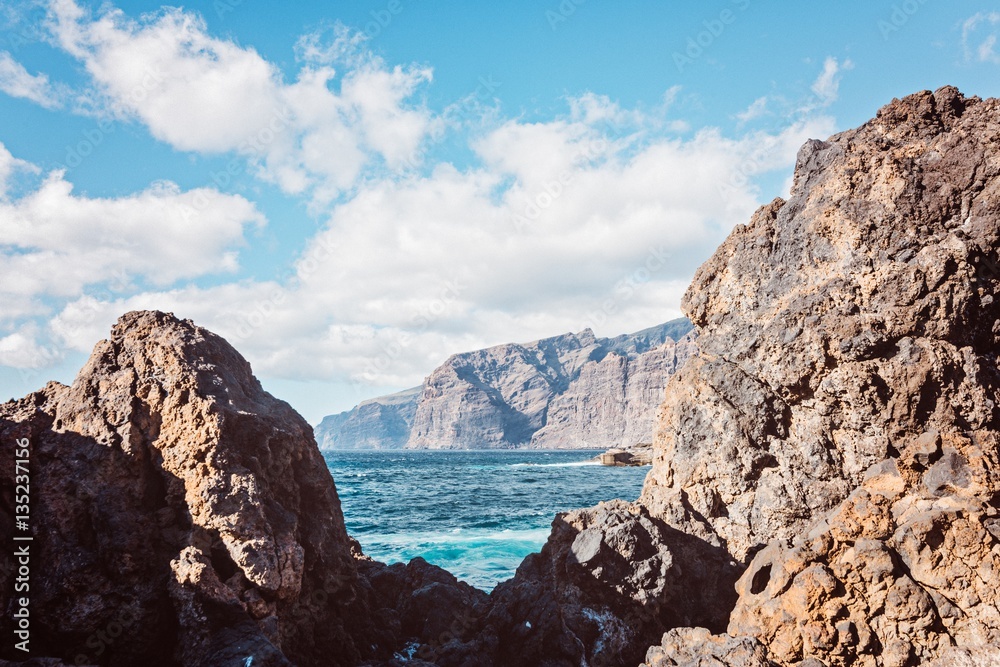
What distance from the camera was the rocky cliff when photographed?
7.56 metres

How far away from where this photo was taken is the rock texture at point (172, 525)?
22.8 ft

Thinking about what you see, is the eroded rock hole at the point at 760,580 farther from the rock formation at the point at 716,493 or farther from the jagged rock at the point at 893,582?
the jagged rock at the point at 893,582

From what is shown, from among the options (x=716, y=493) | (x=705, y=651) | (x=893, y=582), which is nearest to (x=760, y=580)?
(x=705, y=651)

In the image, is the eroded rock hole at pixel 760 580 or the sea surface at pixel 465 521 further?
the sea surface at pixel 465 521

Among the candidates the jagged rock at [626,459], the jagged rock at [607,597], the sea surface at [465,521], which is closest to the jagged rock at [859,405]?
the jagged rock at [607,597]

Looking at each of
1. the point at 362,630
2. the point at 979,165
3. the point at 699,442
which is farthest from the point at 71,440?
the point at 979,165

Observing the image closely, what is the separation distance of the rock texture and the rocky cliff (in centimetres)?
346

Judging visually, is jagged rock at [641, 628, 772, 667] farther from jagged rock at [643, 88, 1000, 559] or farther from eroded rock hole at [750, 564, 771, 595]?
jagged rock at [643, 88, 1000, 559]

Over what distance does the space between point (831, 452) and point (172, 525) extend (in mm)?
11537

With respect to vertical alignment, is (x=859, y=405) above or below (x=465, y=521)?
above

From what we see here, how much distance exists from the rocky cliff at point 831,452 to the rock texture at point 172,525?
11.3 ft

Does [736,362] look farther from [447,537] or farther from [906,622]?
[447,537]

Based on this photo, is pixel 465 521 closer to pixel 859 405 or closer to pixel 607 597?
pixel 607 597

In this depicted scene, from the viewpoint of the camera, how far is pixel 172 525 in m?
7.98
